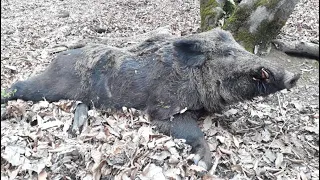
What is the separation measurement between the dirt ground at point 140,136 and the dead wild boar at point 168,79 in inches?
6.9

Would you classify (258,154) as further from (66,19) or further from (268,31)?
(66,19)

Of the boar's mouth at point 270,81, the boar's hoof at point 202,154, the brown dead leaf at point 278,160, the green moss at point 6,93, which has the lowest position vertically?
the brown dead leaf at point 278,160

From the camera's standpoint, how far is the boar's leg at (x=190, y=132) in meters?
4.12

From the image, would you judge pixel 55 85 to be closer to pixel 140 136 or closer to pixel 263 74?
pixel 140 136

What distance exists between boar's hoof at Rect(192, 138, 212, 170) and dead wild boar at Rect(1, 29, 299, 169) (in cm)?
8

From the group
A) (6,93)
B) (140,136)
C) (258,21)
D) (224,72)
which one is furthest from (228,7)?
(6,93)

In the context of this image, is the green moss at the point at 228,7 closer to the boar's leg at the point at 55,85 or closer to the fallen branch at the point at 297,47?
the fallen branch at the point at 297,47

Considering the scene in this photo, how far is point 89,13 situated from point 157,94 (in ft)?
12.9

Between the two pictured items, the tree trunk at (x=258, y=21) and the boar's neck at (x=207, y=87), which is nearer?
the boar's neck at (x=207, y=87)

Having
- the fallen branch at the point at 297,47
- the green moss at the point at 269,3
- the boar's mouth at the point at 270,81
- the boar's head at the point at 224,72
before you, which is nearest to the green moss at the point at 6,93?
the boar's head at the point at 224,72

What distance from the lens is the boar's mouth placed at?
4474mm

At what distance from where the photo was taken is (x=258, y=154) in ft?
14.2

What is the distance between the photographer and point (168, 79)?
15.3 feet

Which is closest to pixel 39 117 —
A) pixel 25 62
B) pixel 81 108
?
pixel 81 108
